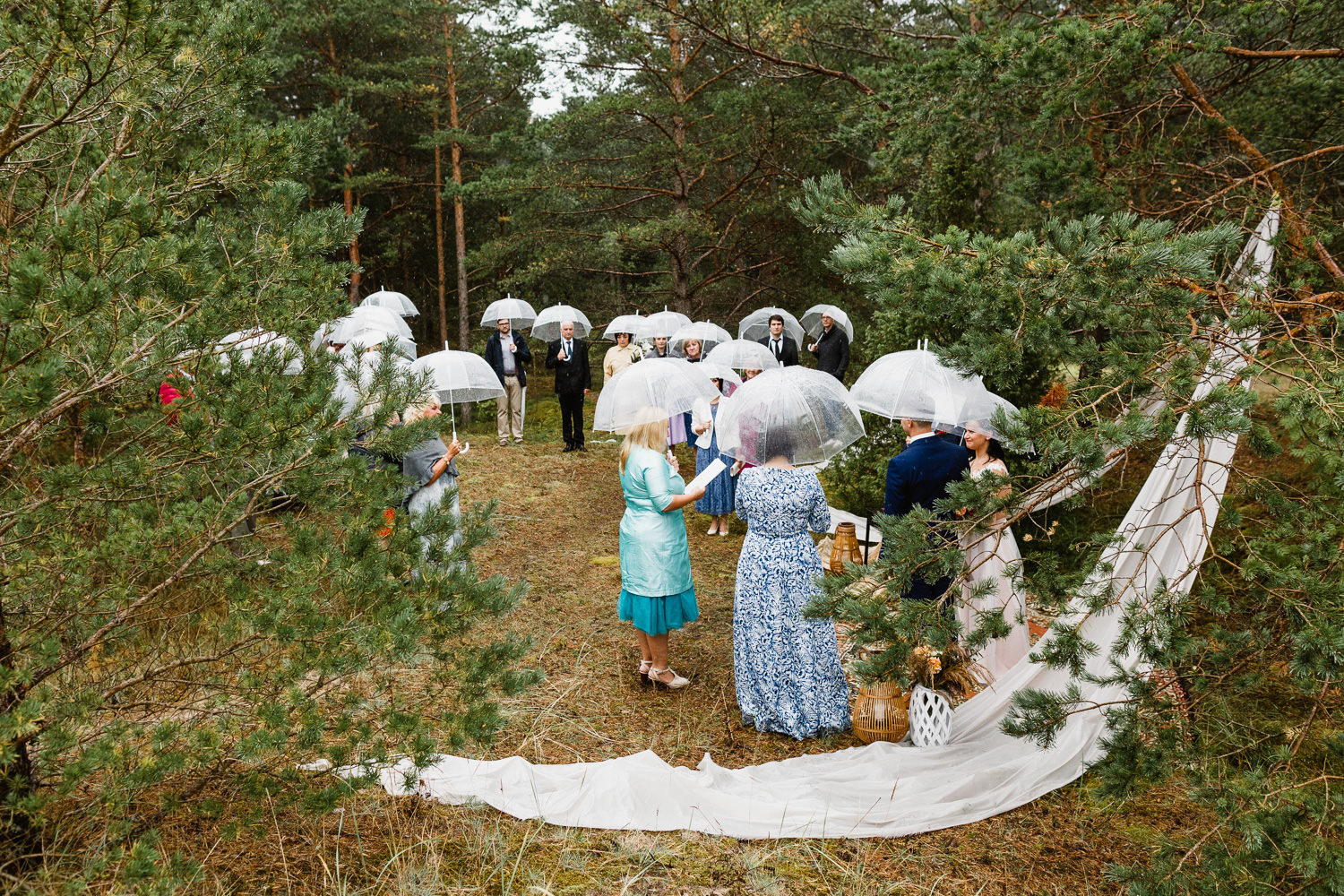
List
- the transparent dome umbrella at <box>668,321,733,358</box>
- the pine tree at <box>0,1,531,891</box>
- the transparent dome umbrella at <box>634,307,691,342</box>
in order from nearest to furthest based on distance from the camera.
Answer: the pine tree at <box>0,1,531,891</box> → the transparent dome umbrella at <box>668,321,733,358</box> → the transparent dome umbrella at <box>634,307,691,342</box>

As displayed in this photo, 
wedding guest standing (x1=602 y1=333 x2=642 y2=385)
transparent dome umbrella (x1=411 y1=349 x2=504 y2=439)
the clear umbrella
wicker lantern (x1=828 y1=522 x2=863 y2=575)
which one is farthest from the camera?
wedding guest standing (x1=602 y1=333 x2=642 y2=385)

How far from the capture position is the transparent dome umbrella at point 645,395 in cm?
460

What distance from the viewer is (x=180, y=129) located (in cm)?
276

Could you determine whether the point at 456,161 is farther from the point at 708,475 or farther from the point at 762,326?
the point at 708,475

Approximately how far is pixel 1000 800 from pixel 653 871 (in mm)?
1651

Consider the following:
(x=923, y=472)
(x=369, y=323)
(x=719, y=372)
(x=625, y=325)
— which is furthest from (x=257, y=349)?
(x=625, y=325)

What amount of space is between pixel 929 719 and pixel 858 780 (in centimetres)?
54

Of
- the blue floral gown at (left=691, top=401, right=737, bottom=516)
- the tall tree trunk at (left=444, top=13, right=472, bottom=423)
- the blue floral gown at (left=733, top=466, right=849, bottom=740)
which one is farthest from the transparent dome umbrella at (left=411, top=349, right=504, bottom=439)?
the tall tree trunk at (left=444, top=13, right=472, bottom=423)

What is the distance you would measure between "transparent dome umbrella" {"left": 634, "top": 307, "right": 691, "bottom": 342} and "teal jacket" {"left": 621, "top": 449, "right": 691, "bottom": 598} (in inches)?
231

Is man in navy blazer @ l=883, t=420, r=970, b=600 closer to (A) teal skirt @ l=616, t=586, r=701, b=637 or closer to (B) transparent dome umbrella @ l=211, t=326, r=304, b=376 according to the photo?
(A) teal skirt @ l=616, t=586, r=701, b=637

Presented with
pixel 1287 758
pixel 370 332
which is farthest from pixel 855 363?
pixel 1287 758

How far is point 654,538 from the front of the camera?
466 cm

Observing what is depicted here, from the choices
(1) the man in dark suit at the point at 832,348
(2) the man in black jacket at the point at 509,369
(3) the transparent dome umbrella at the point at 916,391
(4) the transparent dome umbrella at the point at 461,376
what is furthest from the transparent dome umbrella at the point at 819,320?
(3) the transparent dome umbrella at the point at 916,391

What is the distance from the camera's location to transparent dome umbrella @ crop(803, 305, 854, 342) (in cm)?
951
